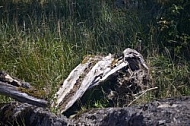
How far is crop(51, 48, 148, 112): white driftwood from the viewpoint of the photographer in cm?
514

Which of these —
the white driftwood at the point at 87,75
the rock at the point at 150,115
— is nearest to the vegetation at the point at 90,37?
the white driftwood at the point at 87,75

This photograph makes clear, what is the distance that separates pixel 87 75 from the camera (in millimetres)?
5422

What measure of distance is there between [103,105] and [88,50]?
1398 millimetres

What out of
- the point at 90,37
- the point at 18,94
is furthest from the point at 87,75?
the point at 90,37

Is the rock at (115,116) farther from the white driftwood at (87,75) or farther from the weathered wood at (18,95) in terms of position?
the white driftwood at (87,75)

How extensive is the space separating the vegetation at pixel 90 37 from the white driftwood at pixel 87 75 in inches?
6.8

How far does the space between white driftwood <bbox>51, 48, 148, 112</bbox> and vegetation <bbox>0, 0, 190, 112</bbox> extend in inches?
6.8

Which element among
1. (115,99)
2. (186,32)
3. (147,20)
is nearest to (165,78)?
(115,99)

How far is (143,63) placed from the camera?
5688 mm

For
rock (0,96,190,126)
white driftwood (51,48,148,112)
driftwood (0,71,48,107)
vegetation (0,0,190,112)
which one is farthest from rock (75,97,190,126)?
vegetation (0,0,190,112)

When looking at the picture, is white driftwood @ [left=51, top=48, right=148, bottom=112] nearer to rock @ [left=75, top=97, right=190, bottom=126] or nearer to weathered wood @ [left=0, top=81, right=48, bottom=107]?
weathered wood @ [left=0, top=81, right=48, bottom=107]

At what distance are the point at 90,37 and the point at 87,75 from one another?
4.93 feet

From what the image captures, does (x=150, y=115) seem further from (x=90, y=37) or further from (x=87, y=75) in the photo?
(x=90, y=37)

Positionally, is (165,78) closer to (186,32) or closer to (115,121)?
(186,32)
